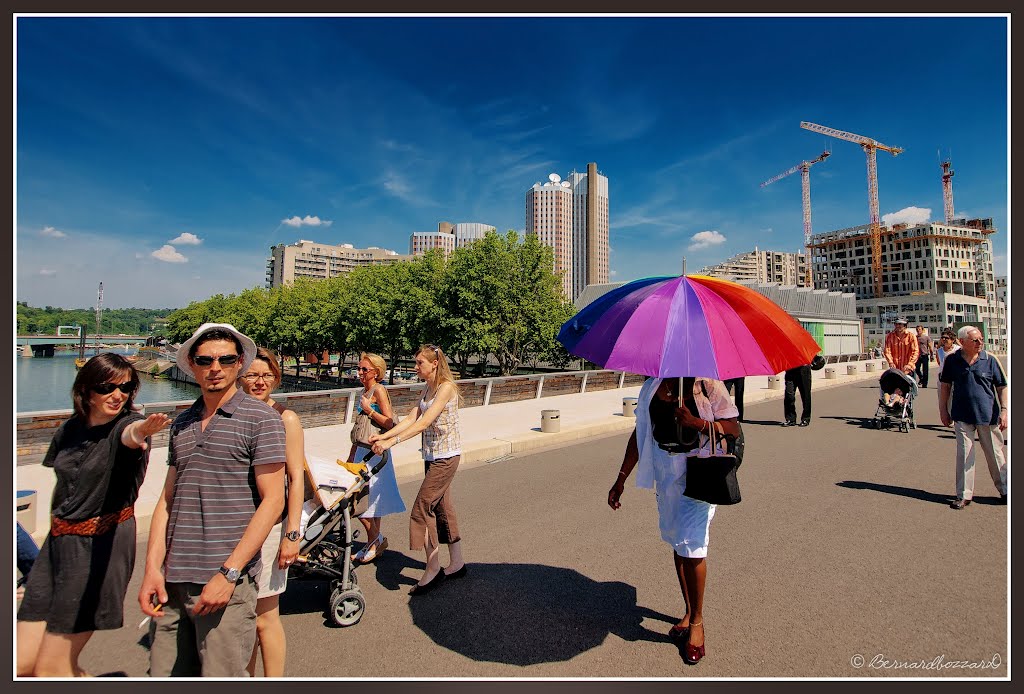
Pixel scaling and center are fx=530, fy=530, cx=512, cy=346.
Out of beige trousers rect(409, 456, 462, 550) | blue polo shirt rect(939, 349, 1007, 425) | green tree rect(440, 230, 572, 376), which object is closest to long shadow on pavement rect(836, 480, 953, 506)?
blue polo shirt rect(939, 349, 1007, 425)

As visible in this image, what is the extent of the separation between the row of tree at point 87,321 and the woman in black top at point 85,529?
136202 millimetres

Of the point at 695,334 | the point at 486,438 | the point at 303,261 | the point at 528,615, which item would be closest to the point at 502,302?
the point at 486,438

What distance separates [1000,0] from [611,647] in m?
4.54

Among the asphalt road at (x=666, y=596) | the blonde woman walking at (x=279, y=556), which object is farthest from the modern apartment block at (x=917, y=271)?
the blonde woman walking at (x=279, y=556)

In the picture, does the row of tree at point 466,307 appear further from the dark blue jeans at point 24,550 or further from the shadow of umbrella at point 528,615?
the dark blue jeans at point 24,550

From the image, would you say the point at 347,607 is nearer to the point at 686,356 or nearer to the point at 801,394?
the point at 686,356

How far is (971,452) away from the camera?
5.74 meters

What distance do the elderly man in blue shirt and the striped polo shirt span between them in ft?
21.2

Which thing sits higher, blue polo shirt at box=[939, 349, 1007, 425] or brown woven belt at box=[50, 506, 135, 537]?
blue polo shirt at box=[939, 349, 1007, 425]

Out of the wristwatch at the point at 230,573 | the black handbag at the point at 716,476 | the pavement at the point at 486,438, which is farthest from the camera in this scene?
the pavement at the point at 486,438

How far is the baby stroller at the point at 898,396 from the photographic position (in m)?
10.5

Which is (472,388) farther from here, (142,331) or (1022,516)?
(142,331)

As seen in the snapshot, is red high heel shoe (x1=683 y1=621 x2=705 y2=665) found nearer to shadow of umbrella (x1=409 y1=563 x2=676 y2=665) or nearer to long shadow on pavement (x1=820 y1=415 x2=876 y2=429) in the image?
shadow of umbrella (x1=409 y1=563 x2=676 y2=665)

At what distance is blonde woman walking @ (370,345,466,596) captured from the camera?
395 centimetres
